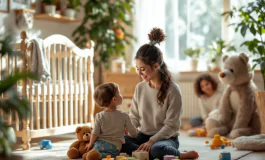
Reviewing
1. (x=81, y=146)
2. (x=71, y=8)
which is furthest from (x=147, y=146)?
(x=71, y=8)

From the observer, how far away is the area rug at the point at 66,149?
2561 millimetres

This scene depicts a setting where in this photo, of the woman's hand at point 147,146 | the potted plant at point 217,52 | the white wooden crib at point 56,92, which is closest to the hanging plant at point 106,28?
the white wooden crib at point 56,92

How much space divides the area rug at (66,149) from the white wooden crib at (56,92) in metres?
0.10

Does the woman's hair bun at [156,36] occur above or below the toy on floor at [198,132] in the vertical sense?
above

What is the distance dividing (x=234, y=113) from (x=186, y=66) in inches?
48.3

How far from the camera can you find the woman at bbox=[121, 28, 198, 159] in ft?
7.68

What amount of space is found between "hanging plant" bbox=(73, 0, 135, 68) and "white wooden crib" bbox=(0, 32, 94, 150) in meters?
0.76

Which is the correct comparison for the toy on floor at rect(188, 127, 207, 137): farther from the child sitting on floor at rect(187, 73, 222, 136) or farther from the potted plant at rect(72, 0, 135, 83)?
the potted plant at rect(72, 0, 135, 83)

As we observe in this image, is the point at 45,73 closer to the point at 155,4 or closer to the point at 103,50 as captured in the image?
the point at 103,50

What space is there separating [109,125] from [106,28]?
2.33 metres

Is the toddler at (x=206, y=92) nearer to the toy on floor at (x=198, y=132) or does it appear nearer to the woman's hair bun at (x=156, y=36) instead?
the toy on floor at (x=198, y=132)

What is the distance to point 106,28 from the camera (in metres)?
4.58

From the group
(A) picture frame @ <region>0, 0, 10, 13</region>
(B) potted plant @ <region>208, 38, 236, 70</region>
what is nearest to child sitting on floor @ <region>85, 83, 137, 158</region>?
(A) picture frame @ <region>0, 0, 10, 13</region>

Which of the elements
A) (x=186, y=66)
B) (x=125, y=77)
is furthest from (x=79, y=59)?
(x=186, y=66)
